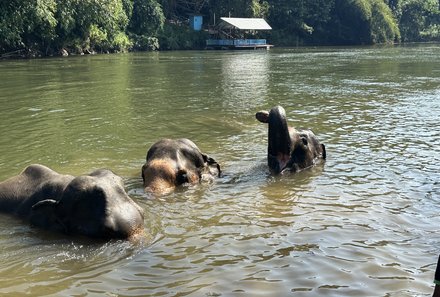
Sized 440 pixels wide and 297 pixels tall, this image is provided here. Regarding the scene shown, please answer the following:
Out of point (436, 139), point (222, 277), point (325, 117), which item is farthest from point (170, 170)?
point (325, 117)

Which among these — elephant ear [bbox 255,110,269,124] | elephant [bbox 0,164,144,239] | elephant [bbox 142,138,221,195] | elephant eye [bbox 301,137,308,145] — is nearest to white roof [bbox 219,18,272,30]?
elephant eye [bbox 301,137,308,145]

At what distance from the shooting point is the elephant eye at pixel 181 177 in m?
8.13

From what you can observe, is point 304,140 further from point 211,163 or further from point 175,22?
point 175,22

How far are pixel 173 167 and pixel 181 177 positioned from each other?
8.0 inches

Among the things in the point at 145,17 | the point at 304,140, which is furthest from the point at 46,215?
the point at 145,17

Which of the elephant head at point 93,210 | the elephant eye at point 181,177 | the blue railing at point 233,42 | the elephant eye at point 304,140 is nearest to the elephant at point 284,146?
the elephant eye at point 304,140

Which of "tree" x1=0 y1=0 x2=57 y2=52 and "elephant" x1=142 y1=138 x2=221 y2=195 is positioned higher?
"tree" x1=0 y1=0 x2=57 y2=52

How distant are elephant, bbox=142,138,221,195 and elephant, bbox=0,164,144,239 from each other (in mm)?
1213

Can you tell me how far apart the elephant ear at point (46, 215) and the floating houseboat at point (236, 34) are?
62.8 m

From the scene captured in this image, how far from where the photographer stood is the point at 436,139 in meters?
11.6

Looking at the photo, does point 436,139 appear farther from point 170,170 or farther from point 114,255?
point 114,255

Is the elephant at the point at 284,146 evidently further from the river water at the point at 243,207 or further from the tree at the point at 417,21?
the tree at the point at 417,21

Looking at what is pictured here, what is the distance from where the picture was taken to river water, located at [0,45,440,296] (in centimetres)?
523

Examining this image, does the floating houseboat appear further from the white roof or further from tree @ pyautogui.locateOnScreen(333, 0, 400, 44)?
tree @ pyautogui.locateOnScreen(333, 0, 400, 44)
